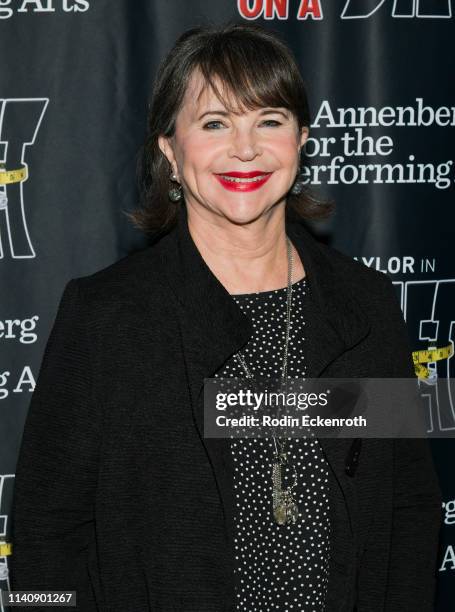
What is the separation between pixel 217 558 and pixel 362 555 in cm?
37

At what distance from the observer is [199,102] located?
167 centimetres

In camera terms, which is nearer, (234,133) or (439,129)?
(234,133)

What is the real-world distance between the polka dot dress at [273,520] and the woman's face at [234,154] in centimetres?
25

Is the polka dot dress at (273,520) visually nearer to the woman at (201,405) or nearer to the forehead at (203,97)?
the woman at (201,405)

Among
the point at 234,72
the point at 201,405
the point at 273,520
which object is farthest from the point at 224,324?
the point at 234,72

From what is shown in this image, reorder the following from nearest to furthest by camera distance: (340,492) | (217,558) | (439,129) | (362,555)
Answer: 1. (217,558)
2. (340,492)
3. (362,555)
4. (439,129)

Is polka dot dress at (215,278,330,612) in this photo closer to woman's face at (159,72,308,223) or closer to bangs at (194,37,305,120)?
woman's face at (159,72,308,223)

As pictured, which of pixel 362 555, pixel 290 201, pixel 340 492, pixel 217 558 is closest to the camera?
pixel 217 558

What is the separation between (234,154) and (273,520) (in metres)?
0.70

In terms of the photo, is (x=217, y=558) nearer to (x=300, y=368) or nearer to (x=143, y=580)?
(x=143, y=580)

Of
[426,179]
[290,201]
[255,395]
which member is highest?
[426,179]

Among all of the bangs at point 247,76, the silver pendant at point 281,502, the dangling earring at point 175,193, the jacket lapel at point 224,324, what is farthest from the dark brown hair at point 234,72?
the silver pendant at point 281,502

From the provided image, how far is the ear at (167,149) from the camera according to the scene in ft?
5.90

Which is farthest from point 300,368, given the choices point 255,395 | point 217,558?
point 217,558
